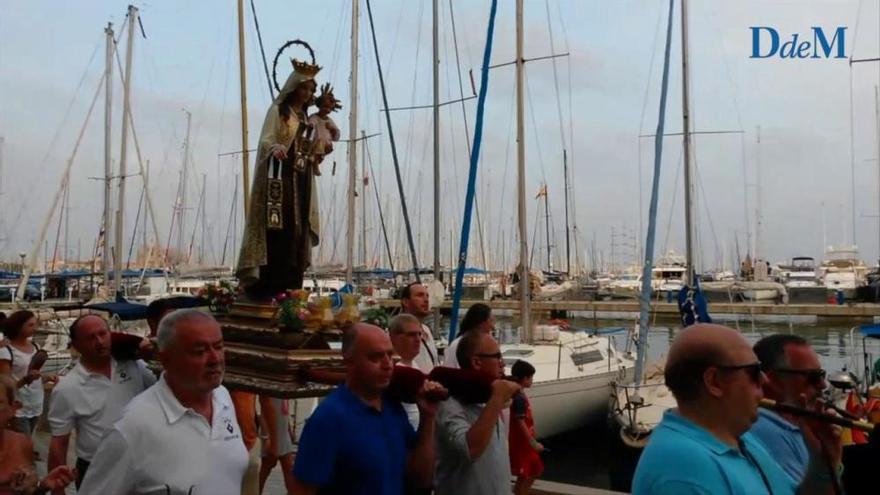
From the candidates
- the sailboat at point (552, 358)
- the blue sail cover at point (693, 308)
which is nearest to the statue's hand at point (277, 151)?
the sailboat at point (552, 358)

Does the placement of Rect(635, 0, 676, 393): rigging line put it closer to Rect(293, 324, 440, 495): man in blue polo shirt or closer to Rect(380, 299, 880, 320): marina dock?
Rect(293, 324, 440, 495): man in blue polo shirt

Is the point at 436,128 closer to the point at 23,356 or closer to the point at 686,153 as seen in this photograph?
the point at 686,153

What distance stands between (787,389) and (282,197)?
4231 mm

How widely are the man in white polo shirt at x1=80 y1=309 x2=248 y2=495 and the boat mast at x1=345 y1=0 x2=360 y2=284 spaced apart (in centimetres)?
1810

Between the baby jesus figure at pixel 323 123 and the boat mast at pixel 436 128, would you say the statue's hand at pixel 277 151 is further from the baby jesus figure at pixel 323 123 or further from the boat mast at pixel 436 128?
the boat mast at pixel 436 128

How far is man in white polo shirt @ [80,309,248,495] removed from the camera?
8.93ft

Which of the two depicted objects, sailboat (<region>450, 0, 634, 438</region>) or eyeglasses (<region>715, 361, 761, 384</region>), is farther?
sailboat (<region>450, 0, 634, 438</region>)

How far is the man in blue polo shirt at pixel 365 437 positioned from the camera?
322 cm

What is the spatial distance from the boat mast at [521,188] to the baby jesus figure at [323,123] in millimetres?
10214

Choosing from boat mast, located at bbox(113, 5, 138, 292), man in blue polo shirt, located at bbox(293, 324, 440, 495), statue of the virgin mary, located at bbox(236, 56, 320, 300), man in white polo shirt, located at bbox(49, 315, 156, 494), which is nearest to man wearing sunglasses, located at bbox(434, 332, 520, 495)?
man in blue polo shirt, located at bbox(293, 324, 440, 495)

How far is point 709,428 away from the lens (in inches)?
89.5

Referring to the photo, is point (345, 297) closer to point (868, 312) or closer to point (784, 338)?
point (784, 338)

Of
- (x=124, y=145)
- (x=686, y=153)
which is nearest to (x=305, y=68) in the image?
(x=686, y=153)

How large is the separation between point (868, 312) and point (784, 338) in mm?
42445
